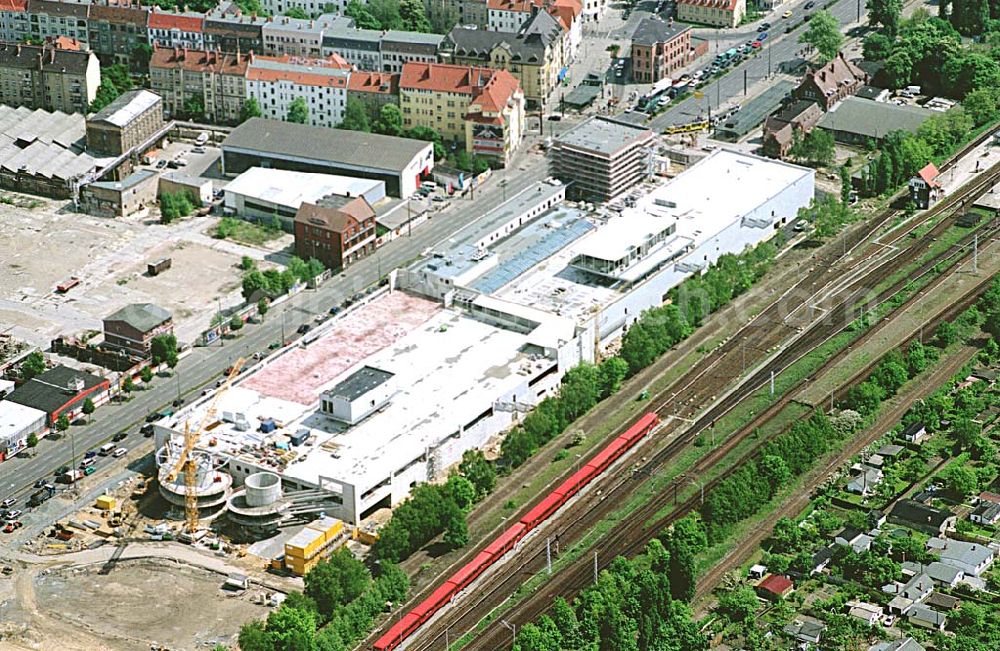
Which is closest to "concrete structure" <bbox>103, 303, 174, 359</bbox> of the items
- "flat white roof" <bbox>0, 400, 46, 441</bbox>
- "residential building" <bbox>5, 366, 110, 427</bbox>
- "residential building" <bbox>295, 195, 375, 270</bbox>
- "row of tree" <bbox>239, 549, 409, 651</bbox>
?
"residential building" <bbox>5, 366, 110, 427</bbox>

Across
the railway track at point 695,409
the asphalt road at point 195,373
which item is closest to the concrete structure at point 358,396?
the asphalt road at point 195,373

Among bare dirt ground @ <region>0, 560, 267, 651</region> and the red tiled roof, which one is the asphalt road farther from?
the red tiled roof

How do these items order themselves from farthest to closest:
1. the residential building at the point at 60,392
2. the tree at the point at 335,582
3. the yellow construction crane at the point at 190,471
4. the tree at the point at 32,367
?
the tree at the point at 32,367 → the residential building at the point at 60,392 → the yellow construction crane at the point at 190,471 → the tree at the point at 335,582

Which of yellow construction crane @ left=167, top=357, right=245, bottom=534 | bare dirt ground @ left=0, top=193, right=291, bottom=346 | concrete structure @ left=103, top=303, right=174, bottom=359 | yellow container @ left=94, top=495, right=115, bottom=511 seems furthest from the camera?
bare dirt ground @ left=0, top=193, right=291, bottom=346

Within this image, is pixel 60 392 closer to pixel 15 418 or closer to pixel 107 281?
pixel 15 418

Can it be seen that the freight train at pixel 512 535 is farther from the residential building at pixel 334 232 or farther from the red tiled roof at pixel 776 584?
the residential building at pixel 334 232

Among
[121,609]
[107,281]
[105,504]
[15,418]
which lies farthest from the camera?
[107,281]

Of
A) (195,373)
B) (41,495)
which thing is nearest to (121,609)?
(41,495)
